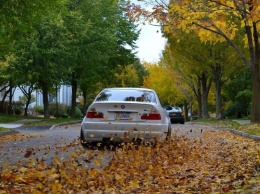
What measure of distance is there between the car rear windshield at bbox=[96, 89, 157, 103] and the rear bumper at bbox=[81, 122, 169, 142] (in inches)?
27.4

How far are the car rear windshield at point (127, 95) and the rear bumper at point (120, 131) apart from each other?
0.70 meters

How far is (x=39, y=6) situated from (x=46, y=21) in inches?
551

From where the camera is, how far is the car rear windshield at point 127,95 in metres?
10.5

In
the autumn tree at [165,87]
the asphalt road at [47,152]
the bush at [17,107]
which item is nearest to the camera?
the asphalt road at [47,152]

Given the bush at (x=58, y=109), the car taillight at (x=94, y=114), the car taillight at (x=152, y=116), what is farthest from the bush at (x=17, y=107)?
the car taillight at (x=152, y=116)

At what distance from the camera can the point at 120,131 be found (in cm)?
997

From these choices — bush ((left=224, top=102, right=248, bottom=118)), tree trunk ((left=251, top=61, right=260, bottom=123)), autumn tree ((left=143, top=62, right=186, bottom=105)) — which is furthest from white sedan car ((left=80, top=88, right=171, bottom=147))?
autumn tree ((left=143, top=62, right=186, bottom=105))

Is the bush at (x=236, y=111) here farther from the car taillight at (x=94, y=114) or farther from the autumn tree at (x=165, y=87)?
the car taillight at (x=94, y=114)

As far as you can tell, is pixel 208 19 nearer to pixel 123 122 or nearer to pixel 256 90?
pixel 256 90

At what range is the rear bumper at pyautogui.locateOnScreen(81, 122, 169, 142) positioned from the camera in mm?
9953

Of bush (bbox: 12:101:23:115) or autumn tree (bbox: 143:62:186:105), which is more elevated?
autumn tree (bbox: 143:62:186:105)

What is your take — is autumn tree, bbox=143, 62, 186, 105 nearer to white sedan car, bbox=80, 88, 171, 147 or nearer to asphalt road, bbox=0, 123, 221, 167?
asphalt road, bbox=0, 123, 221, 167

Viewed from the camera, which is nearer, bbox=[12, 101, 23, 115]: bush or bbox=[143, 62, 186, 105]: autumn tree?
bbox=[12, 101, 23, 115]: bush

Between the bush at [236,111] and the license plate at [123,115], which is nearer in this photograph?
the license plate at [123,115]
